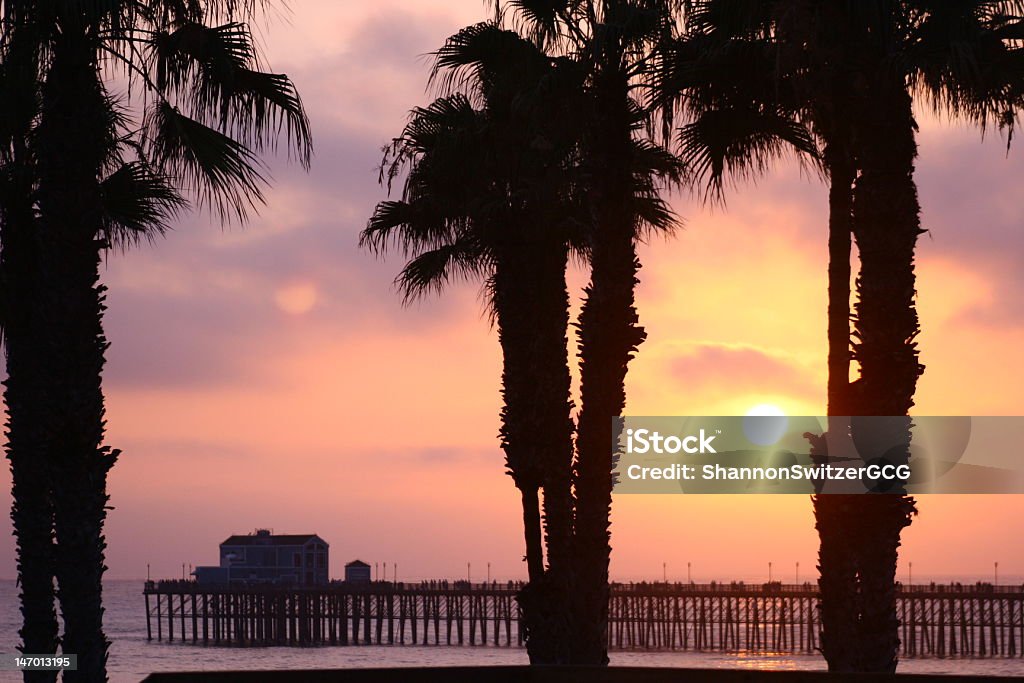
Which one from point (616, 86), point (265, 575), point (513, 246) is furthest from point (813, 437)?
point (265, 575)

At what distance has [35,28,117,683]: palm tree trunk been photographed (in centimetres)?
1109

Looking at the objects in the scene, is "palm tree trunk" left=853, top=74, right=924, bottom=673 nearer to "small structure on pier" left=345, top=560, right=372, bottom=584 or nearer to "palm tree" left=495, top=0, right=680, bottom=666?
"palm tree" left=495, top=0, right=680, bottom=666

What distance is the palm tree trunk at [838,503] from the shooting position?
38.8 ft

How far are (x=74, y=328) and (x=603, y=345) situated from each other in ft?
22.5

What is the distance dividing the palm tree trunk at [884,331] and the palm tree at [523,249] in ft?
22.7

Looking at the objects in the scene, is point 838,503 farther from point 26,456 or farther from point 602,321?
point 26,456

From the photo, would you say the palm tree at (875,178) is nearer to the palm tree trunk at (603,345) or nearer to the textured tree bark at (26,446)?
the palm tree trunk at (603,345)

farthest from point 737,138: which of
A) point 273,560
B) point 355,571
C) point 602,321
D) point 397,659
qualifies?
point 355,571

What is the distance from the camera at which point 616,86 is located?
15867 mm

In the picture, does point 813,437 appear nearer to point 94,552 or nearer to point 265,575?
point 94,552

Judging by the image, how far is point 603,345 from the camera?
15.8 m

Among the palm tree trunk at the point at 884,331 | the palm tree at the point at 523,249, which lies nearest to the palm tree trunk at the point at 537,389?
the palm tree at the point at 523,249

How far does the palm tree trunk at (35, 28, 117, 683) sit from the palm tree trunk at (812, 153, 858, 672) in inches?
265

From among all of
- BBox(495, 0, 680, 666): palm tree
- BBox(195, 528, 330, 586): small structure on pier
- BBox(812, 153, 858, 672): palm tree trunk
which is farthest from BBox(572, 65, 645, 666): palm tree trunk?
BBox(195, 528, 330, 586): small structure on pier
